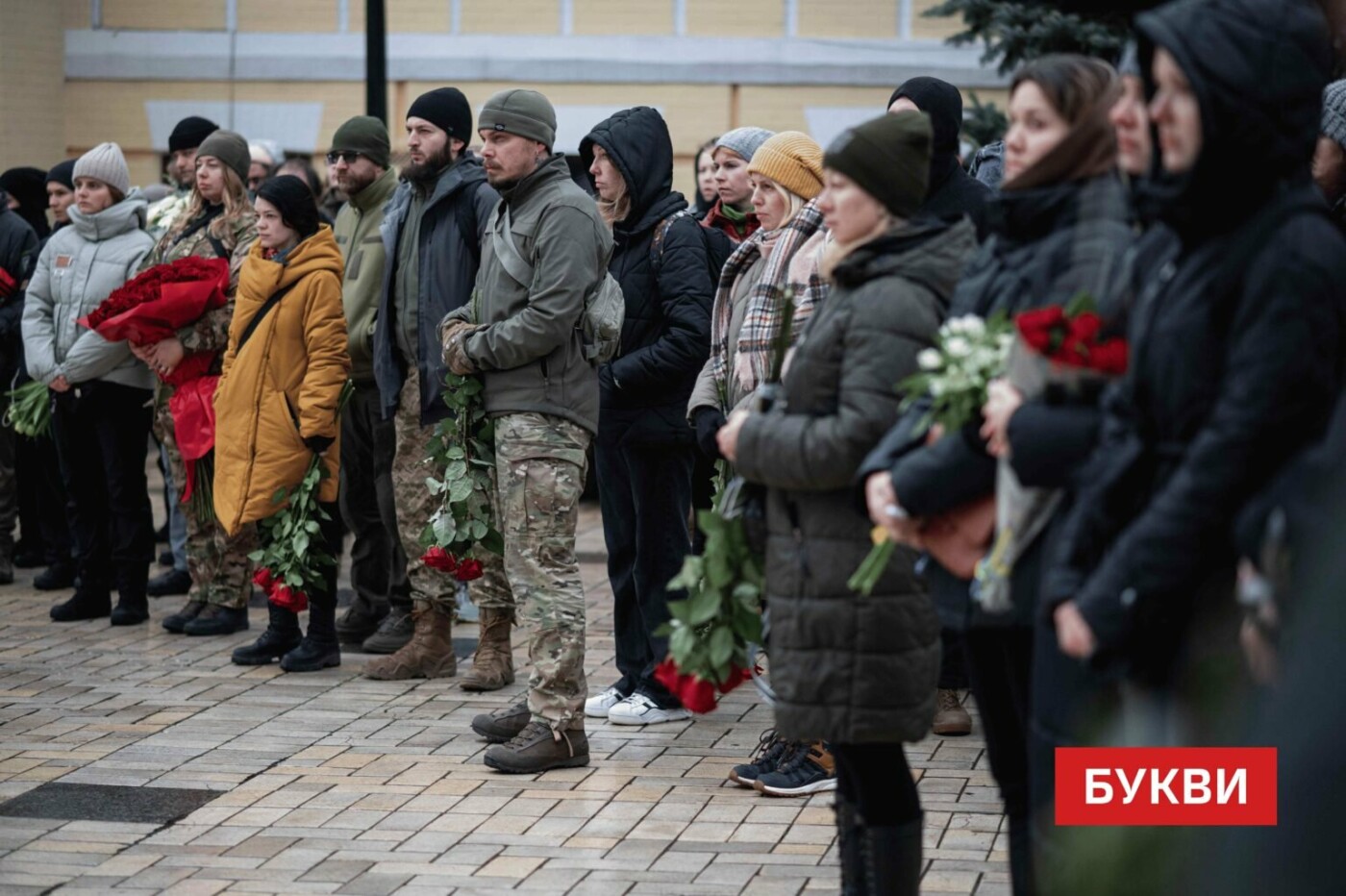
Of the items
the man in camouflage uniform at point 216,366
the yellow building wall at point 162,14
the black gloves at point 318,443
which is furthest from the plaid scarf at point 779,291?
the yellow building wall at point 162,14

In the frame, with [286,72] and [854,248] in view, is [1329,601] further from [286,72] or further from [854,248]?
[286,72]

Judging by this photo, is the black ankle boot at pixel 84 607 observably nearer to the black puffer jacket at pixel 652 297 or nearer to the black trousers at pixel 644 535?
the black trousers at pixel 644 535

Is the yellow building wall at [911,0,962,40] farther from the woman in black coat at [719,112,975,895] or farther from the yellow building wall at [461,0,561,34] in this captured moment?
the woman in black coat at [719,112,975,895]

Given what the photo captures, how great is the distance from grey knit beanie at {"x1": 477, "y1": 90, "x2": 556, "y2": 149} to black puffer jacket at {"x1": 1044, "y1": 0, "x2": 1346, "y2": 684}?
11.9ft

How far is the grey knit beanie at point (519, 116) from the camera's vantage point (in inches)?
260

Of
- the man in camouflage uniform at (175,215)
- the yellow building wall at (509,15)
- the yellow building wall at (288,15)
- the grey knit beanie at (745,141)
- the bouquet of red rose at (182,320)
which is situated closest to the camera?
the grey knit beanie at (745,141)

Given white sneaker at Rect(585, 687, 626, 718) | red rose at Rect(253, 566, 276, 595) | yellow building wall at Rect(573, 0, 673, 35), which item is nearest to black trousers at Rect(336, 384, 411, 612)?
red rose at Rect(253, 566, 276, 595)

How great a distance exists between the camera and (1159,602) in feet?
10.2

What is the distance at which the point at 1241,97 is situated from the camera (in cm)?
308

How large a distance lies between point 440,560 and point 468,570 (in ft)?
0.43

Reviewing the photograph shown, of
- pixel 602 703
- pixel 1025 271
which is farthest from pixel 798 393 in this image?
pixel 602 703

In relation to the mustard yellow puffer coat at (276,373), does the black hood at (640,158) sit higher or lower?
higher

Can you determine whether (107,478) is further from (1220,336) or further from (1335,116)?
(1220,336)

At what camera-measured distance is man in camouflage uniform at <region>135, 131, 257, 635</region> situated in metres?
8.87
